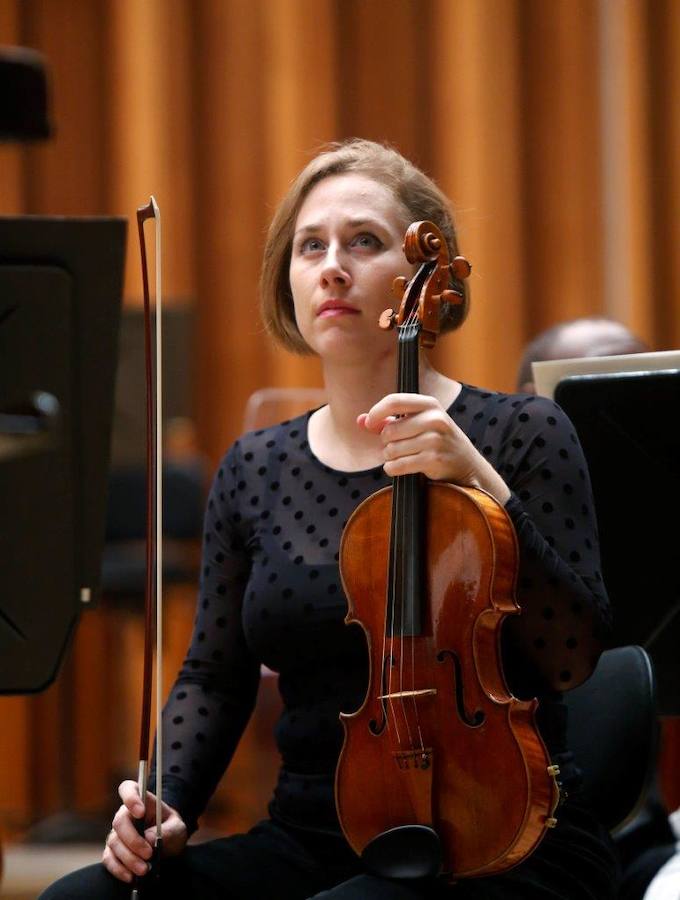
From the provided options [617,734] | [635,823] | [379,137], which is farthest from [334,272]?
[379,137]

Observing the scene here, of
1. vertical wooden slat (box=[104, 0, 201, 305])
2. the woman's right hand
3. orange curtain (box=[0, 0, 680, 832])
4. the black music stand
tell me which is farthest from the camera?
vertical wooden slat (box=[104, 0, 201, 305])

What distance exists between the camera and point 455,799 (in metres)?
1.19

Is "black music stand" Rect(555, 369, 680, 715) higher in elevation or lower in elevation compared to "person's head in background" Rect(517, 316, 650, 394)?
lower

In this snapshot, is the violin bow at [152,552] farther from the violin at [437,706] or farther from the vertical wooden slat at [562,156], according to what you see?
the vertical wooden slat at [562,156]

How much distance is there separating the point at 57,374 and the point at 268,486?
13.3 inches

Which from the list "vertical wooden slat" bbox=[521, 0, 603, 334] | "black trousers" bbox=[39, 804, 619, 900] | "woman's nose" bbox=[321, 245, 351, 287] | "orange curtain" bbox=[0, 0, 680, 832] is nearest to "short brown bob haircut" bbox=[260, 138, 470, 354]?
"woman's nose" bbox=[321, 245, 351, 287]

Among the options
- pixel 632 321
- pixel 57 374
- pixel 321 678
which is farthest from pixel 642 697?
pixel 632 321

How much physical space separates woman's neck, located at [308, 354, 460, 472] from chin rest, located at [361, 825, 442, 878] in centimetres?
48

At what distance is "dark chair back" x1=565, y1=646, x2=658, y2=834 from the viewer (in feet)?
4.91

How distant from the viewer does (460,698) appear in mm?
1209

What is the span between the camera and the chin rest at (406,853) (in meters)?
1.18

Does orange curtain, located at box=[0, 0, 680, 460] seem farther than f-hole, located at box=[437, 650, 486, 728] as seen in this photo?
Yes

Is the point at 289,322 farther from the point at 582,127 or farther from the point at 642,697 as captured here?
the point at 582,127

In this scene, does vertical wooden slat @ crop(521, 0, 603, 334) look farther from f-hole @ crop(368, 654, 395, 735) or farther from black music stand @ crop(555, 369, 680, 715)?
f-hole @ crop(368, 654, 395, 735)
